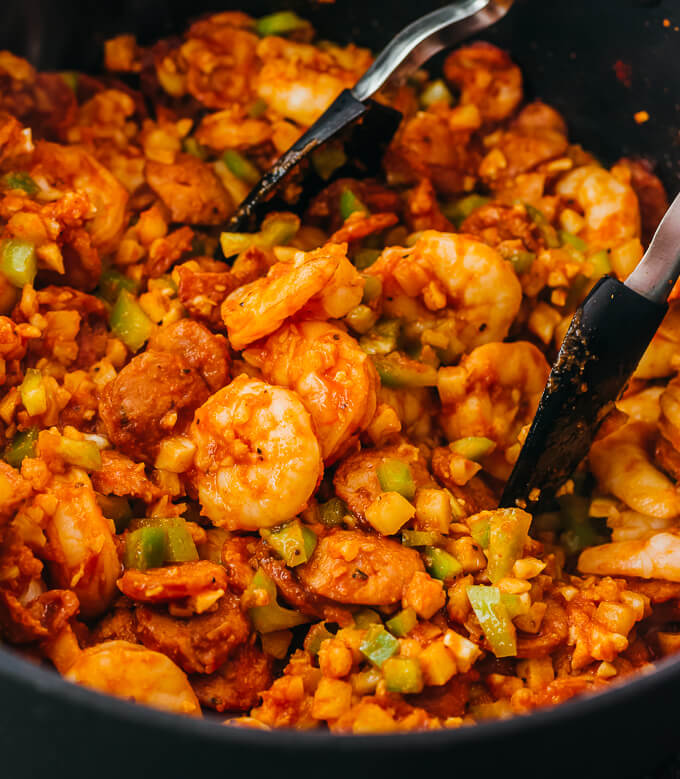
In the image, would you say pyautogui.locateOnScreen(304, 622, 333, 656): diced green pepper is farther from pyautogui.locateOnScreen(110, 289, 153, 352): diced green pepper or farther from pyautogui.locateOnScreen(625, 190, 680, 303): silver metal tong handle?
pyautogui.locateOnScreen(625, 190, 680, 303): silver metal tong handle

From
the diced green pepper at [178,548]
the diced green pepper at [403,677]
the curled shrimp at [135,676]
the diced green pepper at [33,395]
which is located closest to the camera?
the curled shrimp at [135,676]

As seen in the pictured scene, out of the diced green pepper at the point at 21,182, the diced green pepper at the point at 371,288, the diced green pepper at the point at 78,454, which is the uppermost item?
the diced green pepper at the point at 21,182

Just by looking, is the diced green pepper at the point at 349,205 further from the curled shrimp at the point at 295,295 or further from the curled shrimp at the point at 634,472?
the curled shrimp at the point at 634,472

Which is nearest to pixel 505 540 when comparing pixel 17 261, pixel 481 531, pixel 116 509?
pixel 481 531

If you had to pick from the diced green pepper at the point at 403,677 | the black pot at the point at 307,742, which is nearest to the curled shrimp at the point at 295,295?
the diced green pepper at the point at 403,677

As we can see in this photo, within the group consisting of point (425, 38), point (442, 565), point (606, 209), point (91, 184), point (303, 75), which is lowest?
point (442, 565)

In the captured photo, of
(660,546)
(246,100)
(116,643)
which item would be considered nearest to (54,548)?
(116,643)

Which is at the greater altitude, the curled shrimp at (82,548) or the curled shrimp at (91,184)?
the curled shrimp at (91,184)

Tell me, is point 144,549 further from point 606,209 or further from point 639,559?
point 606,209
